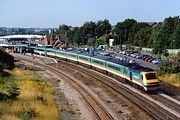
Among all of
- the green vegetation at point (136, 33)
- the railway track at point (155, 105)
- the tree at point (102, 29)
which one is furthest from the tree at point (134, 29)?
the railway track at point (155, 105)

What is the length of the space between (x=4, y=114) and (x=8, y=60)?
48579mm

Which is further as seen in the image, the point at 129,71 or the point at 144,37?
the point at 144,37

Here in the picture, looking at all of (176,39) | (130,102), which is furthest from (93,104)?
(176,39)

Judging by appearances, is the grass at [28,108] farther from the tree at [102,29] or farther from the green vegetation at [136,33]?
the tree at [102,29]

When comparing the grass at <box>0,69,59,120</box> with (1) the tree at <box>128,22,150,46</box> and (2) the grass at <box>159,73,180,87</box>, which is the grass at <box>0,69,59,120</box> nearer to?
(2) the grass at <box>159,73,180,87</box>

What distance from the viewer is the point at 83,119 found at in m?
27.1

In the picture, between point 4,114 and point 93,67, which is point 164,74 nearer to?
point 93,67

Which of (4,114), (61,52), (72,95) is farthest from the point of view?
(61,52)

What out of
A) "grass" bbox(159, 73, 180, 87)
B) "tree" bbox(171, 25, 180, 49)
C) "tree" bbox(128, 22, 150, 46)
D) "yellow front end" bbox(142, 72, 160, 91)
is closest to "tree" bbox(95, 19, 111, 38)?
"tree" bbox(128, 22, 150, 46)

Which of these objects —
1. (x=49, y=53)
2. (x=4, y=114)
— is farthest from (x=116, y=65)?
(x=49, y=53)

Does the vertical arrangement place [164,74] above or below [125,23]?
below

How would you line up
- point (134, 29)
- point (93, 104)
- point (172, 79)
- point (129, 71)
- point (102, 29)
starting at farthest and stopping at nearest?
point (102, 29) → point (134, 29) → point (172, 79) → point (129, 71) → point (93, 104)

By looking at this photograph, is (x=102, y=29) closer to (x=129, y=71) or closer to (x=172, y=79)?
(x=172, y=79)

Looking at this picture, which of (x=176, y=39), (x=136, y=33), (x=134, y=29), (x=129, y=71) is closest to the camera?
(x=129, y=71)
